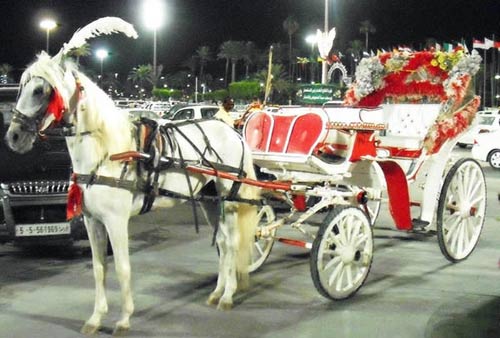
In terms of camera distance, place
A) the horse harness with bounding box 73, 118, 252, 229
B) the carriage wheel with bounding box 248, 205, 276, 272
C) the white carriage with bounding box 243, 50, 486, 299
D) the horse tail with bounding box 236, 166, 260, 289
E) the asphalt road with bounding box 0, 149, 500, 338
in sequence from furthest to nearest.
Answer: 1. the carriage wheel with bounding box 248, 205, 276, 272
2. the white carriage with bounding box 243, 50, 486, 299
3. the horse tail with bounding box 236, 166, 260, 289
4. the asphalt road with bounding box 0, 149, 500, 338
5. the horse harness with bounding box 73, 118, 252, 229

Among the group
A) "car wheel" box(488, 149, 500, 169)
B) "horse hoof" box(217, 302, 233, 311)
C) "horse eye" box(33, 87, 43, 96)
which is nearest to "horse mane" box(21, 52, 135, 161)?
"horse eye" box(33, 87, 43, 96)

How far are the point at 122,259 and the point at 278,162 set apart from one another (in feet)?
7.97

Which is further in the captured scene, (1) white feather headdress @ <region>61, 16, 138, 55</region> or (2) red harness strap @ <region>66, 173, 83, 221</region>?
(2) red harness strap @ <region>66, 173, 83, 221</region>

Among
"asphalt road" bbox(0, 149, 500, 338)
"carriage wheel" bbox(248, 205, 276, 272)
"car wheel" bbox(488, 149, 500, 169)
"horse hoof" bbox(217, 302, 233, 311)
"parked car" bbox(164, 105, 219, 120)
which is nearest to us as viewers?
"asphalt road" bbox(0, 149, 500, 338)

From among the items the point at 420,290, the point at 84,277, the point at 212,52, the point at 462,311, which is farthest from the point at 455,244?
the point at 212,52

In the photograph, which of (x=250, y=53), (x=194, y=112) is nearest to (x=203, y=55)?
(x=250, y=53)

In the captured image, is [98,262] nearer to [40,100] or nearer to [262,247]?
[40,100]

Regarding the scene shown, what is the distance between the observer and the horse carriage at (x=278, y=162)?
234 inches

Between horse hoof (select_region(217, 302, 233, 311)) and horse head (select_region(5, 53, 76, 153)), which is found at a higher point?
horse head (select_region(5, 53, 76, 153))

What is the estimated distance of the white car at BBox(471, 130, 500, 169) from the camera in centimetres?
2275

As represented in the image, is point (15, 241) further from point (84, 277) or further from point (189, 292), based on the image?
point (189, 292)

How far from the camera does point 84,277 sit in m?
8.09

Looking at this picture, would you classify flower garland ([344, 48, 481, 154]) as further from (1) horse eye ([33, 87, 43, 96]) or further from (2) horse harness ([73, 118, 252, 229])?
(1) horse eye ([33, 87, 43, 96])

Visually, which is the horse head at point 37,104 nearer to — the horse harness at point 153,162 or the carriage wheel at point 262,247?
the horse harness at point 153,162
